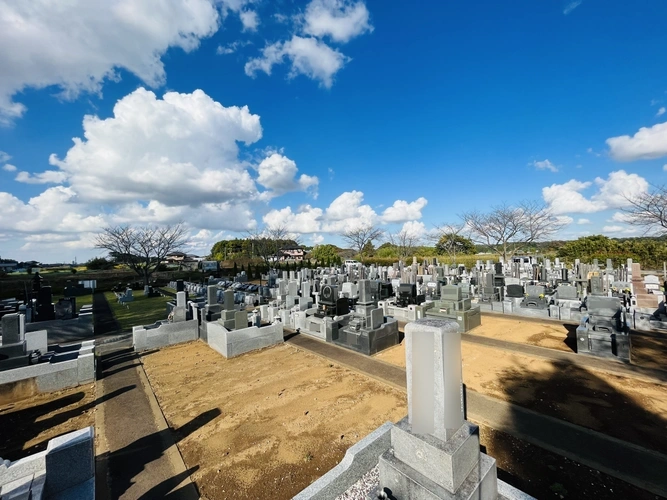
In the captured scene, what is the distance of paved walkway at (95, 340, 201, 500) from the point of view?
11.9 ft

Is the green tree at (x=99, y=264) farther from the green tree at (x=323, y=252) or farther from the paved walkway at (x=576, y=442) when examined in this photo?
the paved walkway at (x=576, y=442)

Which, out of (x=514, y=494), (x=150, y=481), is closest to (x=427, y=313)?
(x=514, y=494)

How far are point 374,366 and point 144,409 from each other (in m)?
5.20

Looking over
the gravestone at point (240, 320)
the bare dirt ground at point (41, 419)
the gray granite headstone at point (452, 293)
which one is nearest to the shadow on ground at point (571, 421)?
the gray granite headstone at point (452, 293)

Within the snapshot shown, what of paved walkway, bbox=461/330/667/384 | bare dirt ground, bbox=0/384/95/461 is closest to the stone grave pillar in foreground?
bare dirt ground, bbox=0/384/95/461

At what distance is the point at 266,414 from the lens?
17.3ft

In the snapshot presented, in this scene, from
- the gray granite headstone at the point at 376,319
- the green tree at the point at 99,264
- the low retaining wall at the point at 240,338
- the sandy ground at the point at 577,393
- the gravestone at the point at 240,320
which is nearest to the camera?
the sandy ground at the point at 577,393

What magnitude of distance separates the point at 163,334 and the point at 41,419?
439cm

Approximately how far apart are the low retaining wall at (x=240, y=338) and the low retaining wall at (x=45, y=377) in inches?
120

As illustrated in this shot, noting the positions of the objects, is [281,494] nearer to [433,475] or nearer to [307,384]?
[433,475]

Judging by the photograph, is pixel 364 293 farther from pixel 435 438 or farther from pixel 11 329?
pixel 11 329

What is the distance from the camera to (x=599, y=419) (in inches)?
188

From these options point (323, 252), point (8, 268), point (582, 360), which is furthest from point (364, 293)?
point (8, 268)

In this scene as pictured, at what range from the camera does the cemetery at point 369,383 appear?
286 centimetres
